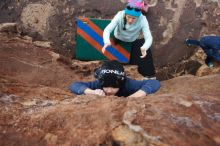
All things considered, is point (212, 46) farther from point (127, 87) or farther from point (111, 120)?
point (111, 120)

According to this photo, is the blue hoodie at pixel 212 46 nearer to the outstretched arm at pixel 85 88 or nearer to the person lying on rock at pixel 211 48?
the person lying on rock at pixel 211 48

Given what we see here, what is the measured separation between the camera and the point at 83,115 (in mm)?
1957

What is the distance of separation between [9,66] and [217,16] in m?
2.72

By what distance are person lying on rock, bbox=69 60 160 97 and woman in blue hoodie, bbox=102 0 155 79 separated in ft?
3.52

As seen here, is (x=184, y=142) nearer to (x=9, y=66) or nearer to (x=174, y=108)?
(x=174, y=108)

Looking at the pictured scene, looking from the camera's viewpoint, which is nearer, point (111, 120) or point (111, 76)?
point (111, 120)

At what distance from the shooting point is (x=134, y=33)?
177 inches

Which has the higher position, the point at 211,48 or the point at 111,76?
the point at 111,76

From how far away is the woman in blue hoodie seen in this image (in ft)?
13.6

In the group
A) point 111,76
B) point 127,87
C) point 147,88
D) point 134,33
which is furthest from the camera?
point 134,33

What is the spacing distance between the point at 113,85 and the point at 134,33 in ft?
6.01

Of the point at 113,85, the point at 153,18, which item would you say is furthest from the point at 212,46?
the point at 113,85

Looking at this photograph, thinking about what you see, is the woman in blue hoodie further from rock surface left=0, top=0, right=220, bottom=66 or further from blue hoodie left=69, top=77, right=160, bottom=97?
blue hoodie left=69, top=77, right=160, bottom=97

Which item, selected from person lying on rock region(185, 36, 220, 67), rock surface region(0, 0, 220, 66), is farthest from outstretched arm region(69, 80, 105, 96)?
rock surface region(0, 0, 220, 66)
